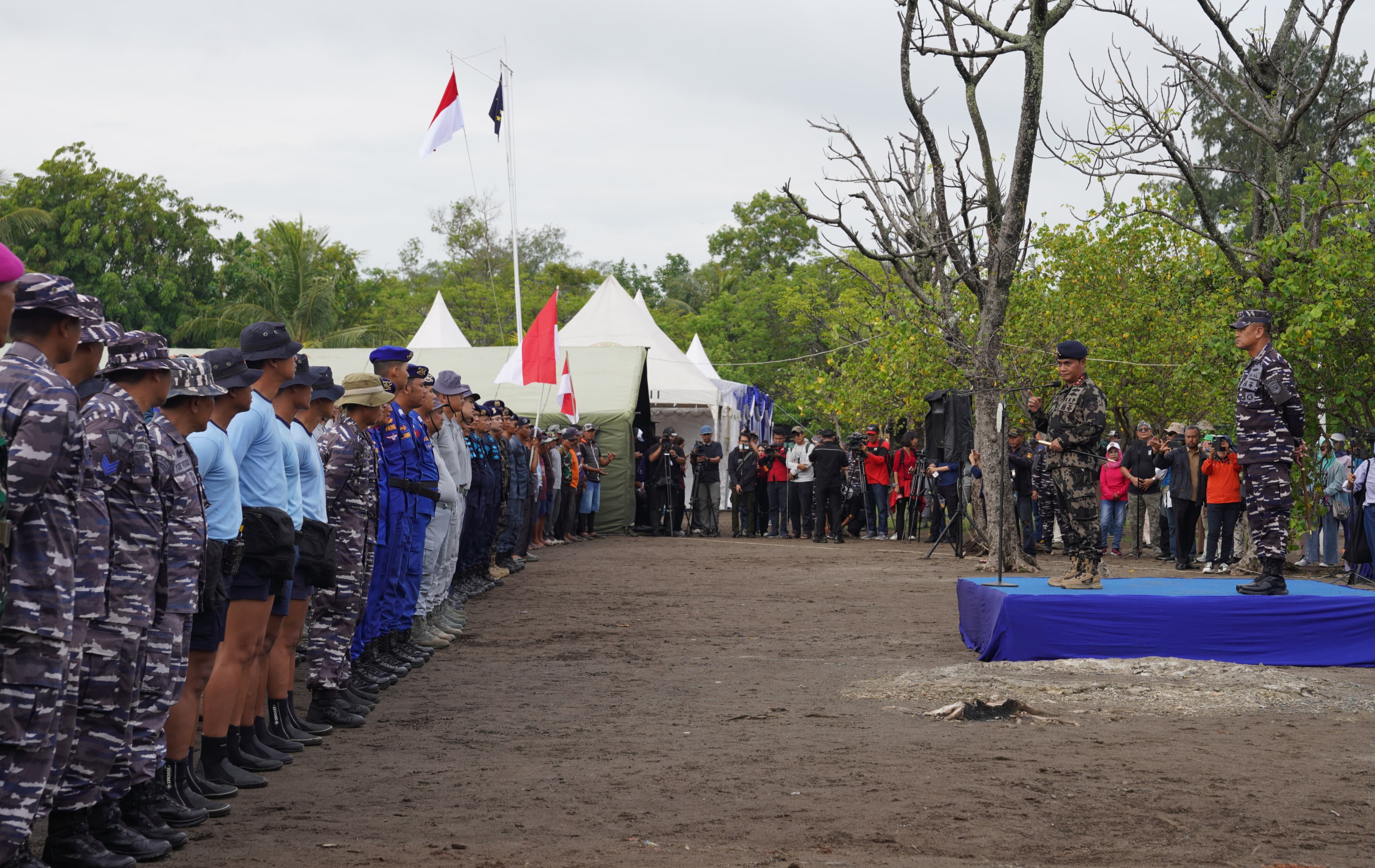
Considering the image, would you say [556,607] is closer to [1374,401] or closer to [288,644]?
[288,644]

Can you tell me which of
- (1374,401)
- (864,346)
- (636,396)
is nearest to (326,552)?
(1374,401)

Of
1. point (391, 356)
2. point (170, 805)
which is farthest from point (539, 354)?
point (170, 805)

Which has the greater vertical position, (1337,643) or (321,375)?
(321,375)

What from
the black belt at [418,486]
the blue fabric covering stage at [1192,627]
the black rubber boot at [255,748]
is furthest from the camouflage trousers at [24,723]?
the blue fabric covering stage at [1192,627]

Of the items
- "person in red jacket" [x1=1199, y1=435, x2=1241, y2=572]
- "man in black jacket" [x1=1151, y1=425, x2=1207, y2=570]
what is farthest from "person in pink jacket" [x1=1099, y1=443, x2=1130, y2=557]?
"person in red jacket" [x1=1199, y1=435, x2=1241, y2=572]

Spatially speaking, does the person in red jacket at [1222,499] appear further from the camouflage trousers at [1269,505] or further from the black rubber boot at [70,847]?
the black rubber boot at [70,847]

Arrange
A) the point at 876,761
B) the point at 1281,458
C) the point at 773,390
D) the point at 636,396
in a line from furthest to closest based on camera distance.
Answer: the point at 773,390
the point at 636,396
the point at 1281,458
the point at 876,761

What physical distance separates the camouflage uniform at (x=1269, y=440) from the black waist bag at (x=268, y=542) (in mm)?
6554

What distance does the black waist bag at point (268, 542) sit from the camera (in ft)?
17.4

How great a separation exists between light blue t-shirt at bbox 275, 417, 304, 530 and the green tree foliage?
39059mm

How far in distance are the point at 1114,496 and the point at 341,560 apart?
14.4m

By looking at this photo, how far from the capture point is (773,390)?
4916cm

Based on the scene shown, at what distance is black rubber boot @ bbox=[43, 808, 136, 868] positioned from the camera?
13.3 ft

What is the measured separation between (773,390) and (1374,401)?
111 feet
